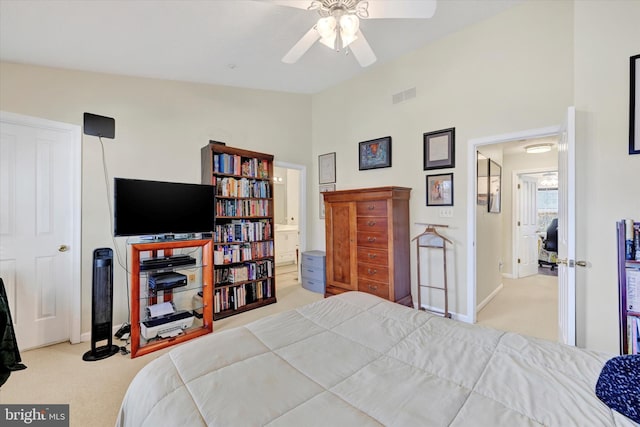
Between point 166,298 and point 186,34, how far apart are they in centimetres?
260

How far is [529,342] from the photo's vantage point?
1268 millimetres

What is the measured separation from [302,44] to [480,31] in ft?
6.91

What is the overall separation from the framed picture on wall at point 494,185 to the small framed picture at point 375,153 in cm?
156

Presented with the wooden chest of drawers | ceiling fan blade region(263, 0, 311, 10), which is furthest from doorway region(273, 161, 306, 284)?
ceiling fan blade region(263, 0, 311, 10)

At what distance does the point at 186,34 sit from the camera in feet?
7.82

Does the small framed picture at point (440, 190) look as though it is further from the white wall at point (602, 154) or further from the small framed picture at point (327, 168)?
the small framed picture at point (327, 168)

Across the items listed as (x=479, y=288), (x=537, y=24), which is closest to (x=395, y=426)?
(x=479, y=288)

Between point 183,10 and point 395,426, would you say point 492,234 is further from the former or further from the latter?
point 183,10

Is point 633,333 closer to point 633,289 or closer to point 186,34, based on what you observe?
point 633,289

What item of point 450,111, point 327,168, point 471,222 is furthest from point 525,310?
point 327,168

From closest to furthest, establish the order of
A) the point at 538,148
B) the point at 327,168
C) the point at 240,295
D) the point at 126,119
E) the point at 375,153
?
the point at 126,119, the point at 240,295, the point at 375,153, the point at 327,168, the point at 538,148

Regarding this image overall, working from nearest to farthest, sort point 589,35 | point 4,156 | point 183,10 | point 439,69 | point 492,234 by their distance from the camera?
point 589,35
point 183,10
point 4,156
point 439,69
point 492,234

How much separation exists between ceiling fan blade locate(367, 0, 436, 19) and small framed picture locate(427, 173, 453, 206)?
1.83m

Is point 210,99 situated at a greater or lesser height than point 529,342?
greater
